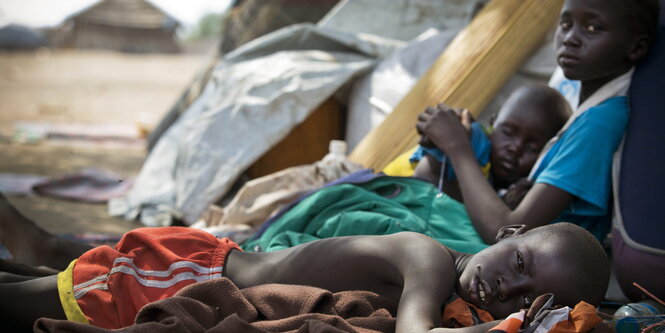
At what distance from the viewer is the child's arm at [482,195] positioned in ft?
7.65

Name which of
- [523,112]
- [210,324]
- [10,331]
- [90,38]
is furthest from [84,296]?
[90,38]

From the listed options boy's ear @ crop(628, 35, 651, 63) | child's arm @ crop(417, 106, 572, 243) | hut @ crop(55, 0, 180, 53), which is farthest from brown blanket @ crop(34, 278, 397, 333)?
hut @ crop(55, 0, 180, 53)

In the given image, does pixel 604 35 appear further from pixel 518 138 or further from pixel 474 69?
pixel 474 69

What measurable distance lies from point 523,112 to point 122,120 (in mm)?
8379

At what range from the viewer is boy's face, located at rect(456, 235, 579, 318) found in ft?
5.80

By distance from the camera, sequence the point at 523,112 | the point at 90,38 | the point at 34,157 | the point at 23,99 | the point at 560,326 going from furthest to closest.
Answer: the point at 90,38 < the point at 23,99 < the point at 34,157 < the point at 523,112 < the point at 560,326

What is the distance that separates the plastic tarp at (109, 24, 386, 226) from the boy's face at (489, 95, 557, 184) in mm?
1676

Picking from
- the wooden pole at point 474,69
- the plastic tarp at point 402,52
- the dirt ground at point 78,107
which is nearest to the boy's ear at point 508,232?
the wooden pole at point 474,69

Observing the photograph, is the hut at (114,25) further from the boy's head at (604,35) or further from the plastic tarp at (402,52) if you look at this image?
the boy's head at (604,35)

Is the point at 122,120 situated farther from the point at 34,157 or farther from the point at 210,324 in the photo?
the point at 210,324

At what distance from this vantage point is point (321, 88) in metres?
4.23

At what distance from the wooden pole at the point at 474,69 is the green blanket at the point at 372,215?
88cm

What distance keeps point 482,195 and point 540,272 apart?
2.31 feet

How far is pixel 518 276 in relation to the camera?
1.80 metres
